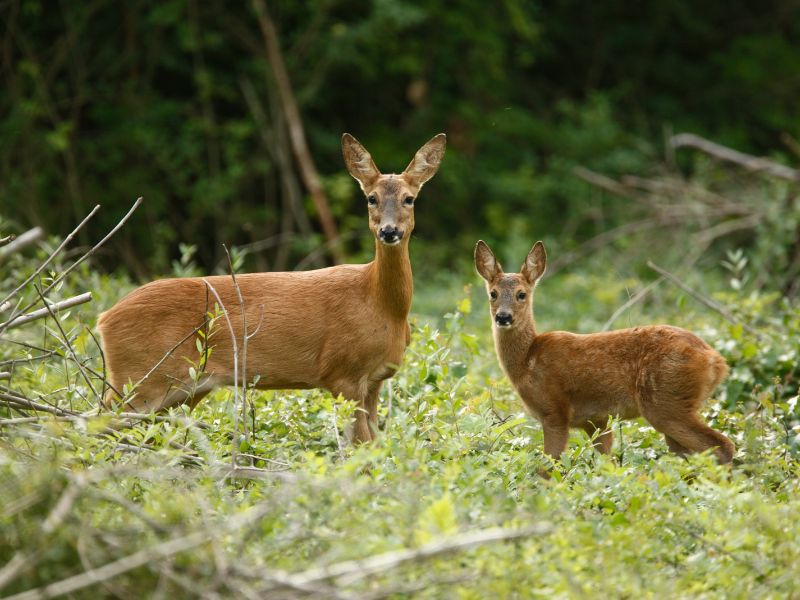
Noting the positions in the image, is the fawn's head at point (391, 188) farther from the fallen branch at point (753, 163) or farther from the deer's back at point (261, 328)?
the fallen branch at point (753, 163)

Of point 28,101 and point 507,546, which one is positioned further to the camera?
point 28,101

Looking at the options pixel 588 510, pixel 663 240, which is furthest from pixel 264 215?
pixel 588 510

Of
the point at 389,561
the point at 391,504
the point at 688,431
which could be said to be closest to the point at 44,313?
the point at 391,504

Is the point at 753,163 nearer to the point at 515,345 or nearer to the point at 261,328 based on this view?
the point at 515,345

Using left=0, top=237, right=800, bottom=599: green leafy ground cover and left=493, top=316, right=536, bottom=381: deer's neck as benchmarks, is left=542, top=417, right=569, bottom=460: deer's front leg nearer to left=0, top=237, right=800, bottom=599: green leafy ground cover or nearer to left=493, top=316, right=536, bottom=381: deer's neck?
left=0, top=237, right=800, bottom=599: green leafy ground cover

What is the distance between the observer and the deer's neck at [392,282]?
22.1 ft

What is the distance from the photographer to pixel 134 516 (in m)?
4.40

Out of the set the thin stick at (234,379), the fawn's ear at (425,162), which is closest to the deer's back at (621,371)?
the fawn's ear at (425,162)

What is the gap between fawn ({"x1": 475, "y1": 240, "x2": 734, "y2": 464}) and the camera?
6316 mm

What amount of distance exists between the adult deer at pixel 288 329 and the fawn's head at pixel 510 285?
0.63 meters

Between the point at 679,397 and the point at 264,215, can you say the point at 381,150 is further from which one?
the point at 679,397

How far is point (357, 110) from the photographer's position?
55.2 feet

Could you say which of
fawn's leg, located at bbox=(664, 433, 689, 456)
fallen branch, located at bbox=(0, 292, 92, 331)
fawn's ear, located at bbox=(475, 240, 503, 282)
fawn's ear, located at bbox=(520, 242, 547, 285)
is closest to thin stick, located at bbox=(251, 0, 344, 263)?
fawn's ear, located at bbox=(475, 240, 503, 282)

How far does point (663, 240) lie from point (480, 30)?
15.9 ft
